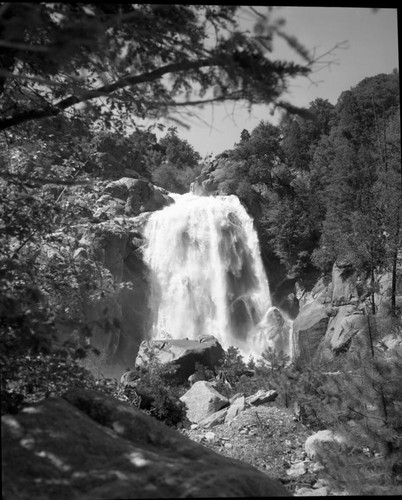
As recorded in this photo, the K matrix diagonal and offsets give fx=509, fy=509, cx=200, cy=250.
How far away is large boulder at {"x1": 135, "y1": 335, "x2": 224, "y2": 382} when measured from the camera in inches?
758

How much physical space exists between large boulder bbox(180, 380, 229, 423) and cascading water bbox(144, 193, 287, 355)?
14.6m

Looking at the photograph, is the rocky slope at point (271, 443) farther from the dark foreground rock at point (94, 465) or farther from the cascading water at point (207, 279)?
the cascading water at point (207, 279)

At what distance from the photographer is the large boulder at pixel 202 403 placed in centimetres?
1270

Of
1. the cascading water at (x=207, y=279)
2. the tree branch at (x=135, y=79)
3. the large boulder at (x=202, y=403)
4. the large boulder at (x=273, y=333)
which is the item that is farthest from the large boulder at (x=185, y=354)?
the tree branch at (x=135, y=79)

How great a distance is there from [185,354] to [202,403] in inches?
255

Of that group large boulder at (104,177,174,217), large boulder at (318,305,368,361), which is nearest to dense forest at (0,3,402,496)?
large boulder at (318,305,368,361)

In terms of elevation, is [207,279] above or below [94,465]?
above

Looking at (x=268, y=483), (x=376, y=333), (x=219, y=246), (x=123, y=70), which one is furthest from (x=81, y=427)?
(x=219, y=246)

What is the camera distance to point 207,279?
30.2m

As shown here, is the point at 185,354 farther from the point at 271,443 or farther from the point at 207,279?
the point at 207,279

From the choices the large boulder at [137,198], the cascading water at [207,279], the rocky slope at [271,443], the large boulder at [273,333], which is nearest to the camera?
the rocky slope at [271,443]

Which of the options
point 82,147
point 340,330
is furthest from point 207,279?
point 82,147

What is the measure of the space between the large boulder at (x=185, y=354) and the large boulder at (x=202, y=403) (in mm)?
5003

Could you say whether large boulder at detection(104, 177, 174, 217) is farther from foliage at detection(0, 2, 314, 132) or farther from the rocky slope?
foliage at detection(0, 2, 314, 132)
